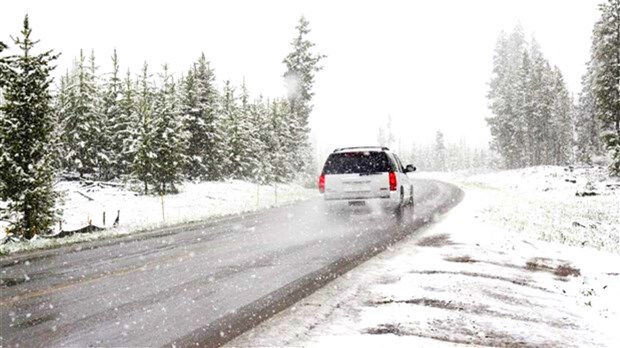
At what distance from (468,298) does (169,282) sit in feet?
13.6

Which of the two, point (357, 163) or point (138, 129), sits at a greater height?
point (138, 129)

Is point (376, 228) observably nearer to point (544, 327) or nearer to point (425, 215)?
point (425, 215)

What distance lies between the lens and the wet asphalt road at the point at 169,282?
4871 mm

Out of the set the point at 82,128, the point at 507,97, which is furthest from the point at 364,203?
the point at 507,97

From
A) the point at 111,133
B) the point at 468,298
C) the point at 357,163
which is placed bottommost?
the point at 468,298

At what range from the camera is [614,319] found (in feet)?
18.9

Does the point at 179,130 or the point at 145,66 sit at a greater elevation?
the point at 145,66

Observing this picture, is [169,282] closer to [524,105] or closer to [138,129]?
[138,129]

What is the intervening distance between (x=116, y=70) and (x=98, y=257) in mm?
34514

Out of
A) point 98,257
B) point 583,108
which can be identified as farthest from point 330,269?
point 583,108

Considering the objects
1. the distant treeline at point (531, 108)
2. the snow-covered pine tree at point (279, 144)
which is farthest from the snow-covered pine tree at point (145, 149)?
the distant treeline at point (531, 108)

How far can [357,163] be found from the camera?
14.7 metres

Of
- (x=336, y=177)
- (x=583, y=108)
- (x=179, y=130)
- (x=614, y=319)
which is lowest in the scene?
(x=614, y=319)

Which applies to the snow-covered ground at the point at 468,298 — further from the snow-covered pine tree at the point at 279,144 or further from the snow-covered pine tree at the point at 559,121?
→ the snow-covered pine tree at the point at 559,121
